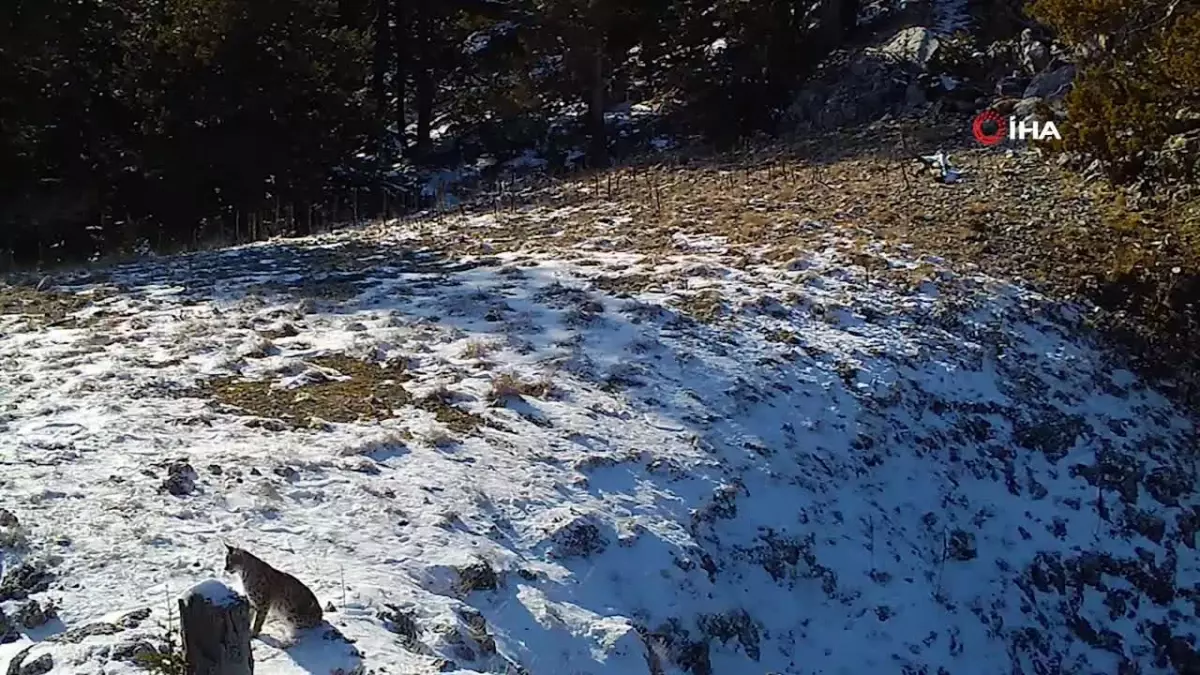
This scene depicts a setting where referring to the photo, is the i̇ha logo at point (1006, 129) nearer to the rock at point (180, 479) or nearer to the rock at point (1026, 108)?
the rock at point (1026, 108)

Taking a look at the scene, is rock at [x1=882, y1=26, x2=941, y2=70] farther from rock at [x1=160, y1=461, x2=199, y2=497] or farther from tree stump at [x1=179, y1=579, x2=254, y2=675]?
tree stump at [x1=179, y1=579, x2=254, y2=675]

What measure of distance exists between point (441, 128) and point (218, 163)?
9.36 metres

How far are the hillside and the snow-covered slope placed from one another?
21 millimetres

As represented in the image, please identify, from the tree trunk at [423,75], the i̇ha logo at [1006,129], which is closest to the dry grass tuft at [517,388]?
the i̇ha logo at [1006,129]

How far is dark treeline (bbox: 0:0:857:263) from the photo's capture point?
16.3 metres

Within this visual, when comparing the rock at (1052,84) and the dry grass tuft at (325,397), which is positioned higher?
the rock at (1052,84)

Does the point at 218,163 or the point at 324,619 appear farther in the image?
the point at 218,163

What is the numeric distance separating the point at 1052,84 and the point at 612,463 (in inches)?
420

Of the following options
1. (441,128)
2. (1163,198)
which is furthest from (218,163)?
(1163,198)

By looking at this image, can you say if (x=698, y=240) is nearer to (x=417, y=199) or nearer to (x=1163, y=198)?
(x=1163, y=198)

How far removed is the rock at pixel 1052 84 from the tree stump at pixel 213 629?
12635 mm

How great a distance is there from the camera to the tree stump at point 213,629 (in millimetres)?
3494

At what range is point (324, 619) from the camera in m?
4.34

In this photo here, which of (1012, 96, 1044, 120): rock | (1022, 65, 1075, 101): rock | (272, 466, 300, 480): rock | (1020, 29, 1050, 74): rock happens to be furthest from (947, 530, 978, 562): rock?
(1020, 29, 1050, 74): rock
